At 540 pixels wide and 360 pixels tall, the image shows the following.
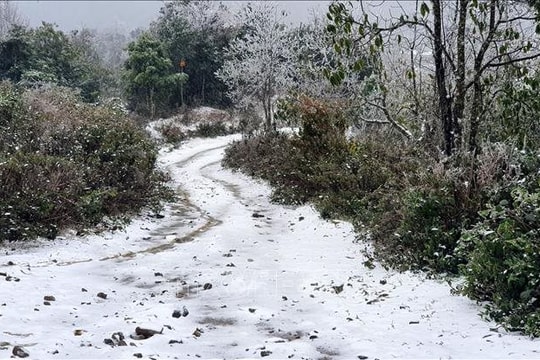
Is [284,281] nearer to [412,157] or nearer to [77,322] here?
[77,322]

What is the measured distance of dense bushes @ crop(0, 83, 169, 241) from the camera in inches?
376

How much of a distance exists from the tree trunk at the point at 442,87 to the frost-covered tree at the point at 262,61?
21929 mm

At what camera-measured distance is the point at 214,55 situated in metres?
43.4

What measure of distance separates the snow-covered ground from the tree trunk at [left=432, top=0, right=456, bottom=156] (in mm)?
2542

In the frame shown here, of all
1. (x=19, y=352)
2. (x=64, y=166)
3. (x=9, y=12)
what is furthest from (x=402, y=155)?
(x=9, y=12)

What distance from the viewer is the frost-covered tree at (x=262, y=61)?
33.0 meters

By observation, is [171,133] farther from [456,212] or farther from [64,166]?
[456,212]

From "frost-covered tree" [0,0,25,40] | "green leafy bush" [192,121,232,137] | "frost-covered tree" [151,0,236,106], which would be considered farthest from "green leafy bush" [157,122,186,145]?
"frost-covered tree" [0,0,25,40]

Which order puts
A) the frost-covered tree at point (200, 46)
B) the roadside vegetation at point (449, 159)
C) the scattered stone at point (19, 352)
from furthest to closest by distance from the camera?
the frost-covered tree at point (200, 46), the roadside vegetation at point (449, 159), the scattered stone at point (19, 352)

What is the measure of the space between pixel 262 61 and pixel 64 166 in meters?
23.9

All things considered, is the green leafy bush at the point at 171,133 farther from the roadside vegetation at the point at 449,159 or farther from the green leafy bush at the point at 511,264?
the green leafy bush at the point at 511,264

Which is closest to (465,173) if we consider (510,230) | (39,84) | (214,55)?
(510,230)

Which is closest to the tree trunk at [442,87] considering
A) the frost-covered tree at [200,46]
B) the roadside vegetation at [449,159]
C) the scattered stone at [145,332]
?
the roadside vegetation at [449,159]

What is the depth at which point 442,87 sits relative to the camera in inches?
352
